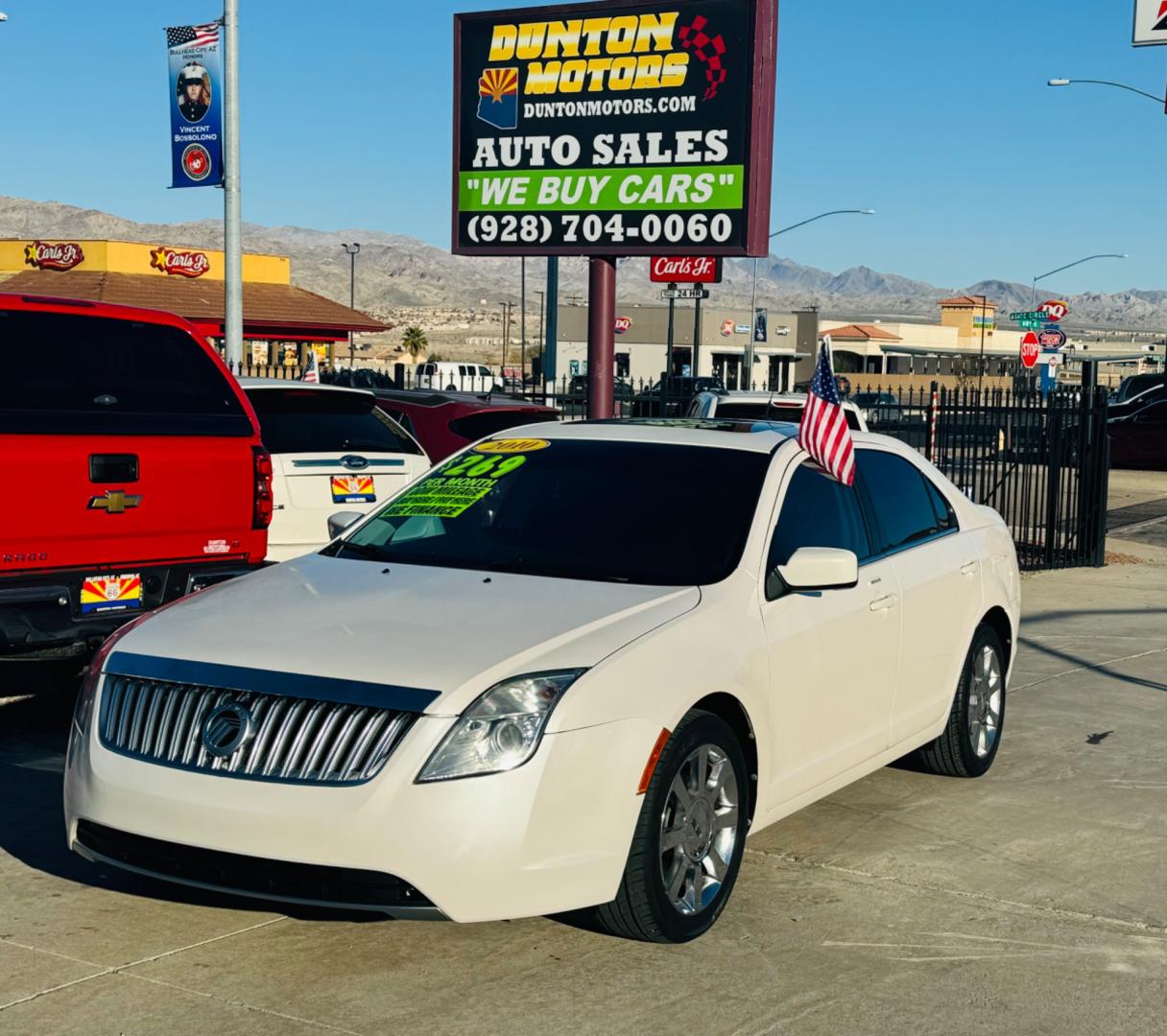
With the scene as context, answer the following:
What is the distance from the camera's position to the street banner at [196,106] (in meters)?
18.8

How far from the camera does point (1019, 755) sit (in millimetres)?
8203

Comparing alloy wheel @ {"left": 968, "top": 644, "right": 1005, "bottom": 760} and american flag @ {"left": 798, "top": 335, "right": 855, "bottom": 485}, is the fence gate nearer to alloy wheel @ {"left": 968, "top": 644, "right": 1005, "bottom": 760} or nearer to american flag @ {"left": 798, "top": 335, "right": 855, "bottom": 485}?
alloy wheel @ {"left": 968, "top": 644, "right": 1005, "bottom": 760}

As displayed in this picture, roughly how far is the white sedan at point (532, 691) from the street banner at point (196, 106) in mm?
13196

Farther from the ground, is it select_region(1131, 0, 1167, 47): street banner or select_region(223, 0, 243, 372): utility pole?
select_region(1131, 0, 1167, 47): street banner

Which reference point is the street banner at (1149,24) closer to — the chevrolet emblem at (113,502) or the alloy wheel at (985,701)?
the alloy wheel at (985,701)

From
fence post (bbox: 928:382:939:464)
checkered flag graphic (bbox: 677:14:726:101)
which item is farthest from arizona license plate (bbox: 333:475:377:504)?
fence post (bbox: 928:382:939:464)

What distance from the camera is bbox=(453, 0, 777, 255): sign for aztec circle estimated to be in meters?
14.3

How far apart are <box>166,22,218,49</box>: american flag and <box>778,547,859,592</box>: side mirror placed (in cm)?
1515

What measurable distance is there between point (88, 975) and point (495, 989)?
1.20 m

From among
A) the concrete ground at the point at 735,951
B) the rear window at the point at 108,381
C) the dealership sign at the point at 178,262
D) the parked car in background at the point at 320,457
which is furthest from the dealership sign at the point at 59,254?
the concrete ground at the point at 735,951

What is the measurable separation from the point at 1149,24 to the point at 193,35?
11863 mm

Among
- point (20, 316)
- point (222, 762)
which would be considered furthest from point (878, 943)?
point (20, 316)

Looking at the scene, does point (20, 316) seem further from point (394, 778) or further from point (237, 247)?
point (237, 247)

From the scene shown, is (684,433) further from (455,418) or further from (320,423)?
(455,418)
